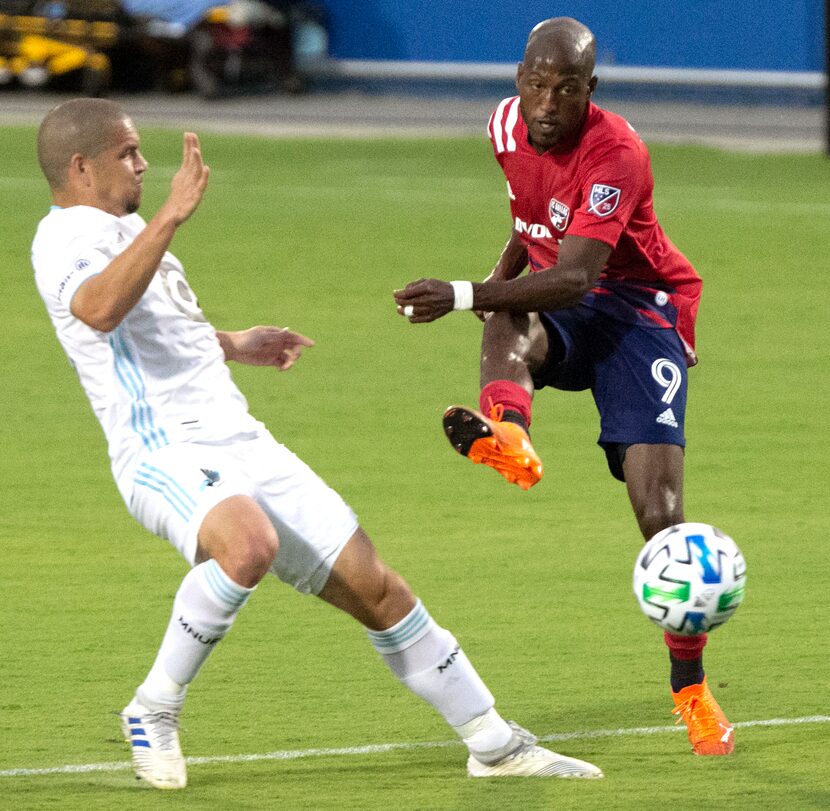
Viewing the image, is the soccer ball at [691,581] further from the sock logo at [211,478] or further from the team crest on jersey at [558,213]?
the sock logo at [211,478]

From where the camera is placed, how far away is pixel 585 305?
6.64 metres

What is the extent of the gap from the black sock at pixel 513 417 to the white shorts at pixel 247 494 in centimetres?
89

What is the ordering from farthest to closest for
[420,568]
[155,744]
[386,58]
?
[386,58]
[420,568]
[155,744]

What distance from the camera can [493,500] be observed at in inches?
371

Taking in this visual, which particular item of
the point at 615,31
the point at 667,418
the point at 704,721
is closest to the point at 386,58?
the point at 615,31

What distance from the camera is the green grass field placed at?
5785mm

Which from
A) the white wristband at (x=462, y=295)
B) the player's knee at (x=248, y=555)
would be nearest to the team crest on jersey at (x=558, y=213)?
the white wristband at (x=462, y=295)

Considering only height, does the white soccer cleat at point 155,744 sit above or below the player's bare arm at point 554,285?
below

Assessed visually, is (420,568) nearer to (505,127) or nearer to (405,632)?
(505,127)

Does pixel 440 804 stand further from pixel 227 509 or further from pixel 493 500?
pixel 493 500

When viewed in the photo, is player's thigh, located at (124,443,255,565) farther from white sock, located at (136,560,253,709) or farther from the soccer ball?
the soccer ball

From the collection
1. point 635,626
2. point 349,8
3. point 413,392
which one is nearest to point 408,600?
point 635,626

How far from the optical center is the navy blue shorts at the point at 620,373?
6.30 metres

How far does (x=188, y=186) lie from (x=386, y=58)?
2683cm
